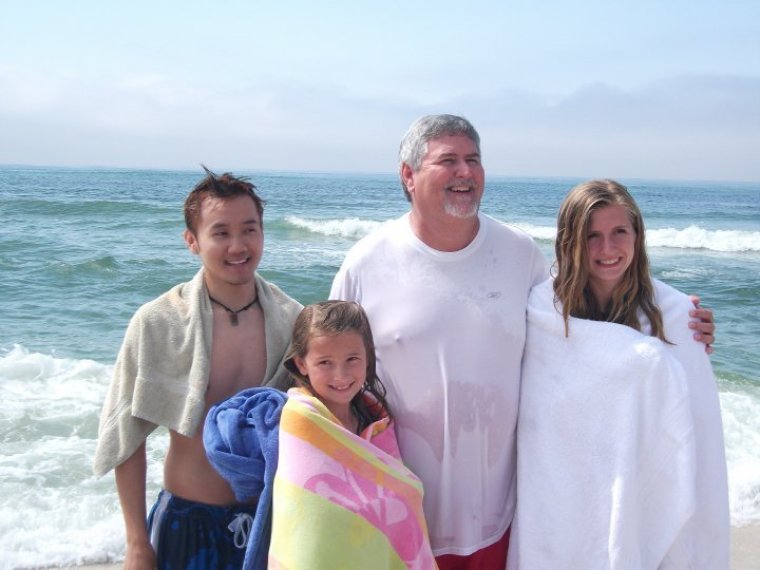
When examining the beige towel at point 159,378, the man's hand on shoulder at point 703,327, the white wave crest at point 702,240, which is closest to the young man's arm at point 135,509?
the beige towel at point 159,378

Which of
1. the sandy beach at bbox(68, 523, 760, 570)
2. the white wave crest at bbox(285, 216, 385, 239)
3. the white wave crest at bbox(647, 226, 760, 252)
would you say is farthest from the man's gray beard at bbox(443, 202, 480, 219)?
the white wave crest at bbox(647, 226, 760, 252)

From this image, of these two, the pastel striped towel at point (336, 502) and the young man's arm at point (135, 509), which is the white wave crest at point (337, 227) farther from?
the pastel striped towel at point (336, 502)

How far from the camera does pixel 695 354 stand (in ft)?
7.58

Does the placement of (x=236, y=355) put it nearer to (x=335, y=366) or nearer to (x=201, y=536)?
(x=335, y=366)

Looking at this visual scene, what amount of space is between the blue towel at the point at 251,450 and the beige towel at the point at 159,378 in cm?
14

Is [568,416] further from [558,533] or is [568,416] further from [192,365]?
[192,365]

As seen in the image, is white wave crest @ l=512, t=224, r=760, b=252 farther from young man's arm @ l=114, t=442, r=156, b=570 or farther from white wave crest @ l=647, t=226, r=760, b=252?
young man's arm @ l=114, t=442, r=156, b=570

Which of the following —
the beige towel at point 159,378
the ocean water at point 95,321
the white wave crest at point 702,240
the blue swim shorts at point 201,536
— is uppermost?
the beige towel at point 159,378

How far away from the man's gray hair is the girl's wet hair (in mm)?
593

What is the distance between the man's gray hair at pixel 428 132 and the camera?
8.08ft

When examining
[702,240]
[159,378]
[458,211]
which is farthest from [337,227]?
[159,378]

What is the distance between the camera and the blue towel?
6.54 feet

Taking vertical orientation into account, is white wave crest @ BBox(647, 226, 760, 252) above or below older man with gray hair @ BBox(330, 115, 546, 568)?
below

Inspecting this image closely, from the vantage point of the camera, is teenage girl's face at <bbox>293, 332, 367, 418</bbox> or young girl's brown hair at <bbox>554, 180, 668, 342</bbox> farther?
young girl's brown hair at <bbox>554, 180, 668, 342</bbox>
